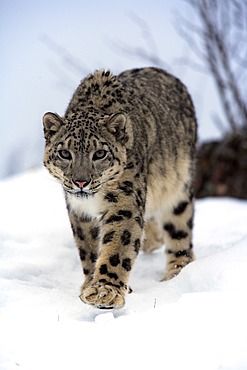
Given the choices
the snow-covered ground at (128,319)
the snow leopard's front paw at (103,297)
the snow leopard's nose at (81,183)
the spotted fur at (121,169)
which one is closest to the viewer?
the snow-covered ground at (128,319)

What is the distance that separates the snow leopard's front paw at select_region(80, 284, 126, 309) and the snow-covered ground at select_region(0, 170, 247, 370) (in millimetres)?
71

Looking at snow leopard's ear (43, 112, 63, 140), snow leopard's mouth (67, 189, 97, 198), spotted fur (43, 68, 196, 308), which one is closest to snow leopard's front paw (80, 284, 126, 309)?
spotted fur (43, 68, 196, 308)

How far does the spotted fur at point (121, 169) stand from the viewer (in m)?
6.11

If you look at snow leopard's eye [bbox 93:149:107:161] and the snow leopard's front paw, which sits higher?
snow leopard's eye [bbox 93:149:107:161]

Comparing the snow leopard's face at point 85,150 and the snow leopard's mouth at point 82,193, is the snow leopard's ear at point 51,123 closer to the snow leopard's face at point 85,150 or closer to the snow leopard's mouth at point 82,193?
the snow leopard's face at point 85,150

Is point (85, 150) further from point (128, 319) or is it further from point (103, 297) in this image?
point (128, 319)

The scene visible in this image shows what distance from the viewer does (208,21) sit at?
16.0m

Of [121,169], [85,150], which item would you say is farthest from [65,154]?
[121,169]

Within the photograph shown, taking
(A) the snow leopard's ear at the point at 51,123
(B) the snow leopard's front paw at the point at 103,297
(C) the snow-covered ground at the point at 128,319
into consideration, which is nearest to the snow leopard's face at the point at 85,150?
(A) the snow leopard's ear at the point at 51,123

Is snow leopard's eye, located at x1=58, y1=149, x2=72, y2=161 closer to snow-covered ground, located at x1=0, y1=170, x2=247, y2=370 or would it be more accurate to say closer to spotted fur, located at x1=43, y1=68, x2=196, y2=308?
spotted fur, located at x1=43, y1=68, x2=196, y2=308

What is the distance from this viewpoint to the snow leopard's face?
19.9 feet

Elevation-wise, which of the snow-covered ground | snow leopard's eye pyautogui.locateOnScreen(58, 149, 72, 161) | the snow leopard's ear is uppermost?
the snow leopard's ear

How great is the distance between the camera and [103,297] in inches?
222

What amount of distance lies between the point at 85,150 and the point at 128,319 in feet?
4.79
